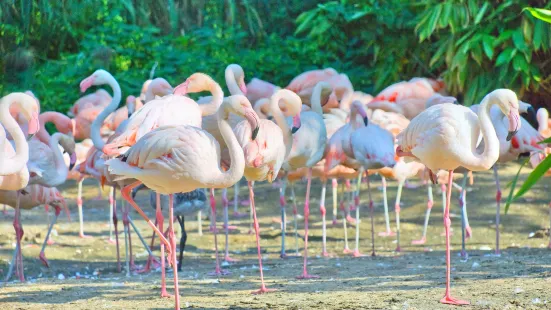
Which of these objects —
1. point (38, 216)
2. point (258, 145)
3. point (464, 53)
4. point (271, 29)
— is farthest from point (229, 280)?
point (271, 29)

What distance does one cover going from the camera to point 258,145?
503cm

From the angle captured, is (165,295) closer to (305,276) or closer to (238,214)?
(305,276)

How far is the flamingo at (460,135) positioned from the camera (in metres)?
4.52

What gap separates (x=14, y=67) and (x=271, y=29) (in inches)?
319

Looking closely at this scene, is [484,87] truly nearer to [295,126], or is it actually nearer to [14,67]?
[295,126]

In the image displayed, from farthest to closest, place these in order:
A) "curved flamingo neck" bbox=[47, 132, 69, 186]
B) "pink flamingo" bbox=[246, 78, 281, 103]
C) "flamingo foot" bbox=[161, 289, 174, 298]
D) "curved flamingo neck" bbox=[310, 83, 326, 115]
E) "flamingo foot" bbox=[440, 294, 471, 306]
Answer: "pink flamingo" bbox=[246, 78, 281, 103]
"curved flamingo neck" bbox=[310, 83, 326, 115]
"curved flamingo neck" bbox=[47, 132, 69, 186]
"flamingo foot" bbox=[161, 289, 174, 298]
"flamingo foot" bbox=[440, 294, 471, 306]

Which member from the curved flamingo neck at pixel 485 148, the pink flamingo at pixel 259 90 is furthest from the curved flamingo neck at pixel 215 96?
the pink flamingo at pixel 259 90

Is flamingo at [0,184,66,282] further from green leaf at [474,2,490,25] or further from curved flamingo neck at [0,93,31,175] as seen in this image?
green leaf at [474,2,490,25]

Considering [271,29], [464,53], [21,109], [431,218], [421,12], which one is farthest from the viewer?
[271,29]

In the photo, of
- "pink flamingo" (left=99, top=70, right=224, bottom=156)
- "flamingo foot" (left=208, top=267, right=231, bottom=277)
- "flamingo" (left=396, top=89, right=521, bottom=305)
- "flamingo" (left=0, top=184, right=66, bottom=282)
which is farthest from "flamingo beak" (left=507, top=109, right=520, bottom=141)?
"flamingo" (left=0, top=184, right=66, bottom=282)

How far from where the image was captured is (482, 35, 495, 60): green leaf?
9.88 m

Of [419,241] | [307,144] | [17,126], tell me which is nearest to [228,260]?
[307,144]

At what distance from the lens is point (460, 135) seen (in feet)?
15.1

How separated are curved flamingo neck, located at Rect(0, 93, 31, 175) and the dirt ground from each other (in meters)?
0.65
